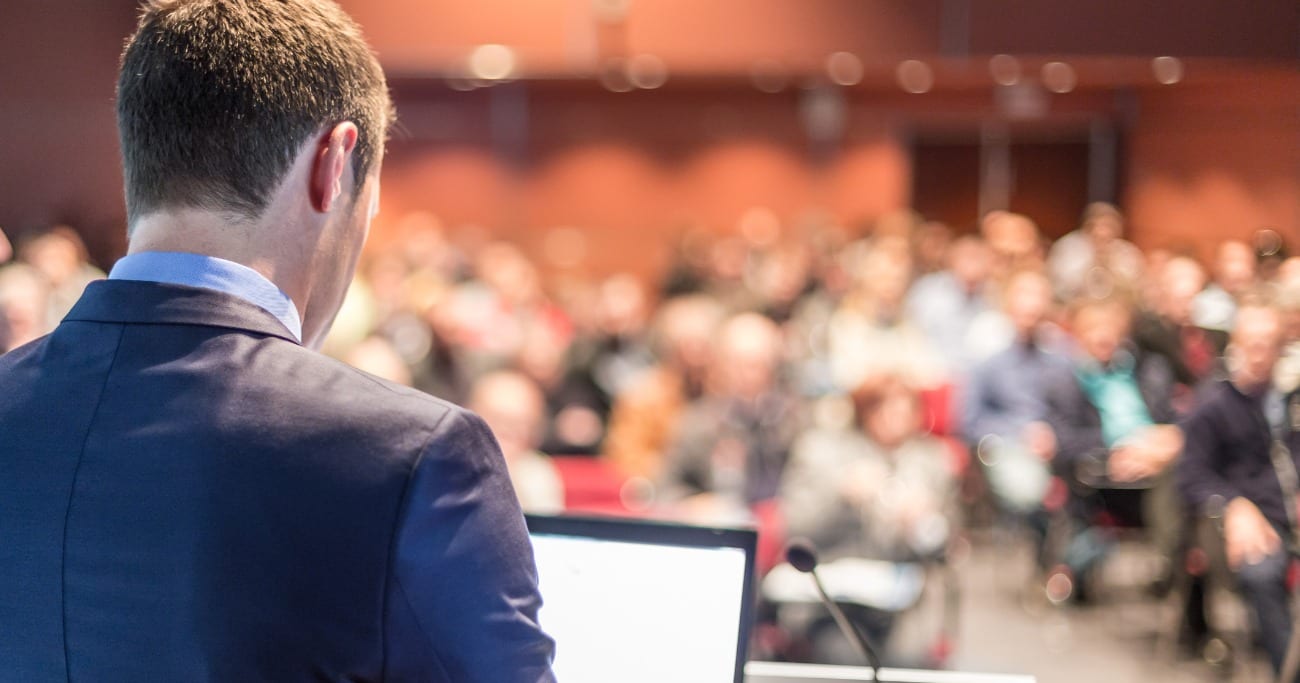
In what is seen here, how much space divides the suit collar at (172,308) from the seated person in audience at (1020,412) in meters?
4.91

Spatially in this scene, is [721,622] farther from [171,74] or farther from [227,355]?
[171,74]

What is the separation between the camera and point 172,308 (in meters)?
0.81

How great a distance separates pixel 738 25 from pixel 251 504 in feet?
15.5

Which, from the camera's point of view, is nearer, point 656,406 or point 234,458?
point 234,458

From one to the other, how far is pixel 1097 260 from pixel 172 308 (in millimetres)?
7133

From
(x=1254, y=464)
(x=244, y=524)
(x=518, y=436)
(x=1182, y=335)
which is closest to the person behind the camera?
(x=244, y=524)

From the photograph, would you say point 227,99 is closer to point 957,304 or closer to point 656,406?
point 656,406

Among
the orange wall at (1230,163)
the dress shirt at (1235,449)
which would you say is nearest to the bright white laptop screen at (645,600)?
the dress shirt at (1235,449)

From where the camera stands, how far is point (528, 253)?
37.6ft

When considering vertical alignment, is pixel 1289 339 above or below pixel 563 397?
above

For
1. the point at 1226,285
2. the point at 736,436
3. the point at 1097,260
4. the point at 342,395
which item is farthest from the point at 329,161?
the point at 1097,260

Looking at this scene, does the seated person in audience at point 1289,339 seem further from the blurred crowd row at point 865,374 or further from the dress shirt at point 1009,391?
the dress shirt at point 1009,391

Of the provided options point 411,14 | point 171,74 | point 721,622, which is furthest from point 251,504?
point 411,14

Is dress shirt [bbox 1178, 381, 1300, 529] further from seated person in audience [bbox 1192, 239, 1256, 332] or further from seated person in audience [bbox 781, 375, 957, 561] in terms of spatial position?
seated person in audience [bbox 781, 375, 957, 561]
